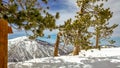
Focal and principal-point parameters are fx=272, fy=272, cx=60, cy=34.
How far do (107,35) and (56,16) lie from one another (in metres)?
28.1

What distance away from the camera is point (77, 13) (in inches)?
822

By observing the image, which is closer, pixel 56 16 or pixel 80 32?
pixel 56 16

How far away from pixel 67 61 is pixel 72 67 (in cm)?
114

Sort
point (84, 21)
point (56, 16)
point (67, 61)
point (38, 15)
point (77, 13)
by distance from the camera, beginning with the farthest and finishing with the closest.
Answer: point (77, 13) < point (84, 21) < point (67, 61) < point (56, 16) < point (38, 15)

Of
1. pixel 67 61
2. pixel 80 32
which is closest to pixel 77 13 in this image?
pixel 80 32

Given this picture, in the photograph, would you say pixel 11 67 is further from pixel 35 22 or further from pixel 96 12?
pixel 96 12

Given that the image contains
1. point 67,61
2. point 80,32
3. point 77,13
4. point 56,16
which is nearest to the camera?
point 56,16

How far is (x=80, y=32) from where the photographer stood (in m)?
19.6

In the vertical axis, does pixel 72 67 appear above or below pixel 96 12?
below

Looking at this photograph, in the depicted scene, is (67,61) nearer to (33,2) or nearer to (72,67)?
(72,67)

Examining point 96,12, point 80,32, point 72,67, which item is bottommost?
point 72,67

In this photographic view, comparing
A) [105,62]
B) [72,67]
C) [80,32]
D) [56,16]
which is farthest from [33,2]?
[80,32]

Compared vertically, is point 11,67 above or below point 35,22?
below

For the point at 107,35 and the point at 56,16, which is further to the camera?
the point at 107,35
